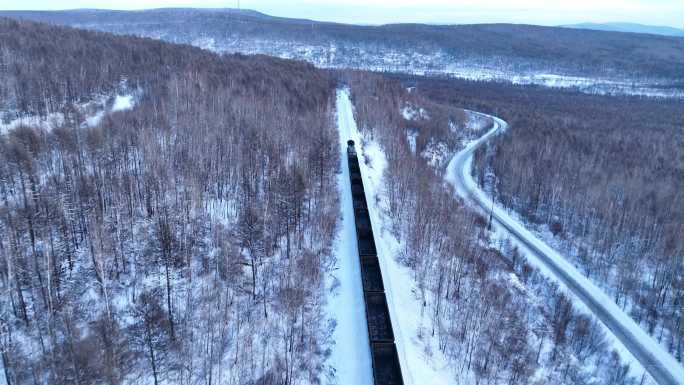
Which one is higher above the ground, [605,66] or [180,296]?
[605,66]

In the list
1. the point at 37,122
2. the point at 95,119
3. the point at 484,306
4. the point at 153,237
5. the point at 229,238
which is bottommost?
the point at 484,306

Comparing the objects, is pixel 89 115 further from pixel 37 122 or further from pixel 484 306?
pixel 484 306

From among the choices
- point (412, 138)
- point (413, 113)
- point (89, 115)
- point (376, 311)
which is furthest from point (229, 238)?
point (413, 113)

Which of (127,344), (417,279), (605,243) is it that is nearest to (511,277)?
(417,279)

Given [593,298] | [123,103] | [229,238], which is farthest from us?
[123,103]

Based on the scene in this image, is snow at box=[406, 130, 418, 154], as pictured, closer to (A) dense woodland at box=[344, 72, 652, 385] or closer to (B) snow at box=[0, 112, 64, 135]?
(A) dense woodland at box=[344, 72, 652, 385]

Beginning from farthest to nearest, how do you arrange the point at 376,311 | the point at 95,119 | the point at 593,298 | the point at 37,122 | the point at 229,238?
the point at 95,119, the point at 593,298, the point at 37,122, the point at 229,238, the point at 376,311

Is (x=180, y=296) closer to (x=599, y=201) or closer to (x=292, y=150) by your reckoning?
(x=292, y=150)
